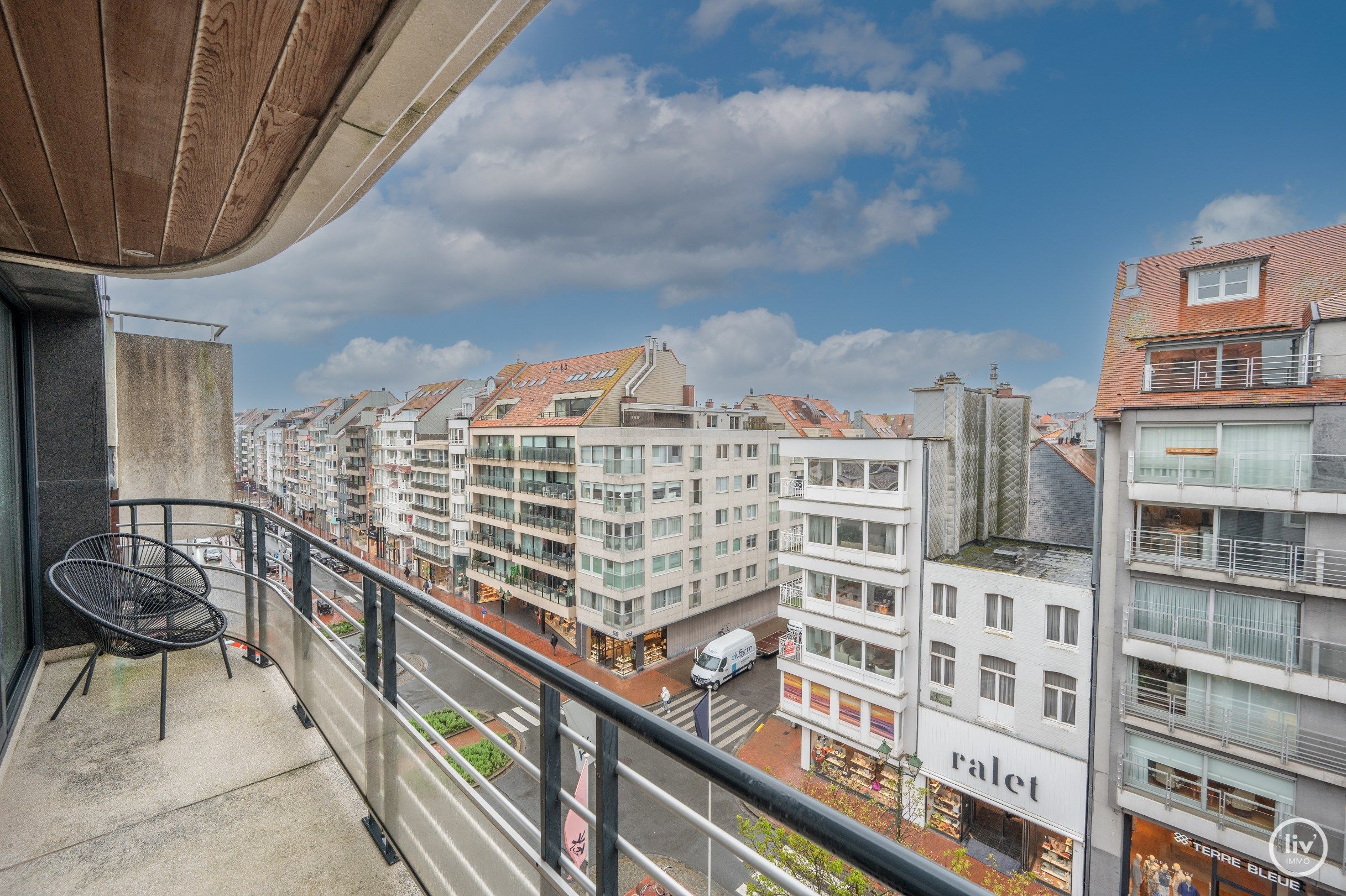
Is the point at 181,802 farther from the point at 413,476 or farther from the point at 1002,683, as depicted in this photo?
the point at 413,476

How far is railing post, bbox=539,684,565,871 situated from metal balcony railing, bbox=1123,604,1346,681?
433 inches

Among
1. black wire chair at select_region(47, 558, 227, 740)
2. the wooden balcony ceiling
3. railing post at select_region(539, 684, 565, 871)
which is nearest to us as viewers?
the wooden balcony ceiling

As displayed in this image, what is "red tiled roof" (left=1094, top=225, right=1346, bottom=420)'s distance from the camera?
28.4 ft

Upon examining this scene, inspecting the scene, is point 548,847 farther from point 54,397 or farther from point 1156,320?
point 1156,320

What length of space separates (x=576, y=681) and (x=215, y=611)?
2.65m

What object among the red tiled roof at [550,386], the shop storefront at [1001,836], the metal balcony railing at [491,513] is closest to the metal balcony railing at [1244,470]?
the shop storefront at [1001,836]

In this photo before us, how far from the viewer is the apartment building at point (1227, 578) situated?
8.06 metres

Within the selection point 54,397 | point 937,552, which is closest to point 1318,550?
point 937,552

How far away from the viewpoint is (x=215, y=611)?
291cm

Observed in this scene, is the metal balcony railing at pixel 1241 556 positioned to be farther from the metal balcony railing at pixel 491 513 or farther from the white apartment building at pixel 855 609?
the metal balcony railing at pixel 491 513

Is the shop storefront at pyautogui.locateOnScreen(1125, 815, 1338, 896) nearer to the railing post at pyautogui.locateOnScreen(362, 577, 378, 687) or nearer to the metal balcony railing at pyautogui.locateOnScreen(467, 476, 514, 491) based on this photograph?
the railing post at pyautogui.locateOnScreen(362, 577, 378, 687)

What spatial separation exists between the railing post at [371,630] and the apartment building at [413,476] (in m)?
27.8

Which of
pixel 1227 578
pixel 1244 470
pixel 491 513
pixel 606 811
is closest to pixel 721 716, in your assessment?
pixel 1227 578

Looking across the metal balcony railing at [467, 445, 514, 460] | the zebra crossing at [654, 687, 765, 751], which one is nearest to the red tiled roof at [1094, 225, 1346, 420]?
the zebra crossing at [654, 687, 765, 751]
